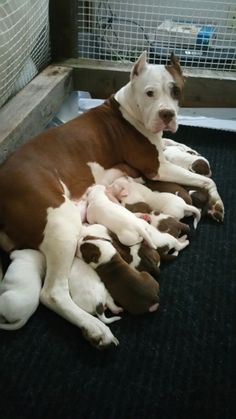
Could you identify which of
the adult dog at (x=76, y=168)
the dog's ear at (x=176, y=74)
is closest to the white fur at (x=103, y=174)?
the adult dog at (x=76, y=168)

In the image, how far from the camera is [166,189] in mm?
2131

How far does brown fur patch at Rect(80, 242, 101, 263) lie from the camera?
157cm

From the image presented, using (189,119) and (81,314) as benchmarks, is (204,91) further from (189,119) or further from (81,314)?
(81,314)

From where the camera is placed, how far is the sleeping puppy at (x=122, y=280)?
4.99ft

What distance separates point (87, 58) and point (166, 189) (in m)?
1.51

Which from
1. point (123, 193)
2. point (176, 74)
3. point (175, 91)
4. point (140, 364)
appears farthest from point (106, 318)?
point (176, 74)

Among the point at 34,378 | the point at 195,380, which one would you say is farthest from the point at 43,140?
the point at 195,380

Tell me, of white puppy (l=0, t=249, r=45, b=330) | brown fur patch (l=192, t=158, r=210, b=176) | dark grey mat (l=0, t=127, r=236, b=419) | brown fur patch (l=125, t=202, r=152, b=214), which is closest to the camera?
dark grey mat (l=0, t=127, r=236, b=419)

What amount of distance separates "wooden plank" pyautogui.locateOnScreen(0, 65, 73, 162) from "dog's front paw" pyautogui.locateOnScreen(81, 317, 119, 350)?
0.93 m

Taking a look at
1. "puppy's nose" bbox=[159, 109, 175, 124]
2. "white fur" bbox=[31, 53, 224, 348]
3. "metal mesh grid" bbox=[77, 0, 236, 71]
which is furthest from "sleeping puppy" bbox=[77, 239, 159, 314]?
"metal mesh grid" bbox=[77, 0, 236, 71]

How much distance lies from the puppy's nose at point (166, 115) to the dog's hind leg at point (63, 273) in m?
0.71

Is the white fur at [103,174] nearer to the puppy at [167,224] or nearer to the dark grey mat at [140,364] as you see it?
the puppy at [167,224]

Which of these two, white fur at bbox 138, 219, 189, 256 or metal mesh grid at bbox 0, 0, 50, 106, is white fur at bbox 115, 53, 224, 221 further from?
metal mesh grid at bbox 0, 0, 50, 106

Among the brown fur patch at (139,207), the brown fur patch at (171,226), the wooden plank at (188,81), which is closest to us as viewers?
the brown fur patch at (171,226)
